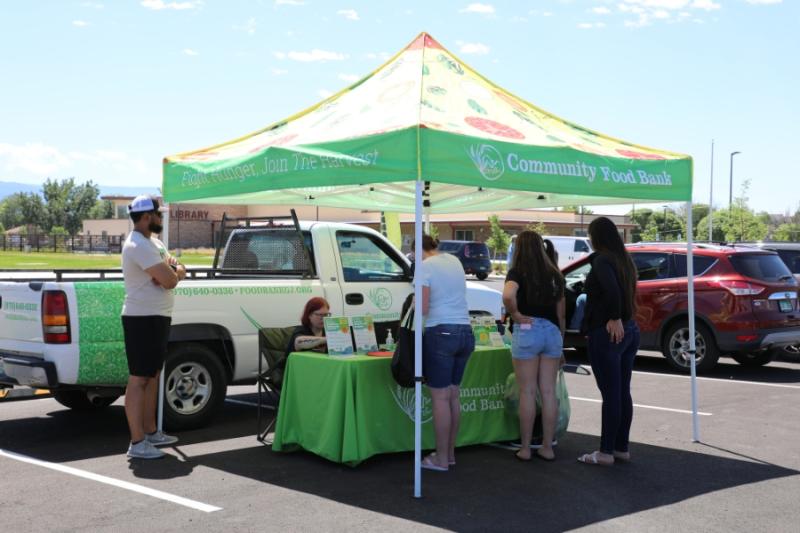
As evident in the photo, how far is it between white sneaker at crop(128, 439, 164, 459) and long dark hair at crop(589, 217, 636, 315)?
A: 3861mm

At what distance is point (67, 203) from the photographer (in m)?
126

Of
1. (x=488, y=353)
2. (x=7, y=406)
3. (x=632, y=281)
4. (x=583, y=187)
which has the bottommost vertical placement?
(x=7, y=406)

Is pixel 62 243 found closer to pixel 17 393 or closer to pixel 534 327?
pixel 17 393

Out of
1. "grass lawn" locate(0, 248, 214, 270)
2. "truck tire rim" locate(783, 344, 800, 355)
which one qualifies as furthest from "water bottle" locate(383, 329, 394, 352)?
"grass lawn" locate(0, 248, 214, 270)

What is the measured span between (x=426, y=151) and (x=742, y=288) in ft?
23.4

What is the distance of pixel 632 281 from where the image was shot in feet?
22.1

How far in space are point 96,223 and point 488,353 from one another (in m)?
97.1

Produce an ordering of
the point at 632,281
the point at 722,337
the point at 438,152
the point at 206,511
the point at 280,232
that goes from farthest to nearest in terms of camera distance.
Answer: the point at 722,337
the point at 280,232
the point at 632,281
the point at 438,152
the point at 206,511

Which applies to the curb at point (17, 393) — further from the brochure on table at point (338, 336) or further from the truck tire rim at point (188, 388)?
the brochure on table at point (338, 336)

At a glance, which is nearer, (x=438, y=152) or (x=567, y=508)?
(x=567, y=508)

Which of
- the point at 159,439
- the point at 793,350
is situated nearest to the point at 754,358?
the point at 793,350

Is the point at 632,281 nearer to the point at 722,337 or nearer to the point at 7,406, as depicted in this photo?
the point at 722,337

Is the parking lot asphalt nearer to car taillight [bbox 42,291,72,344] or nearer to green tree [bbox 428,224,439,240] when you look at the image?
car taillight [bbox 42,291,72,344]

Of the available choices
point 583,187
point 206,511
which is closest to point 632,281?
→ point 583,187
